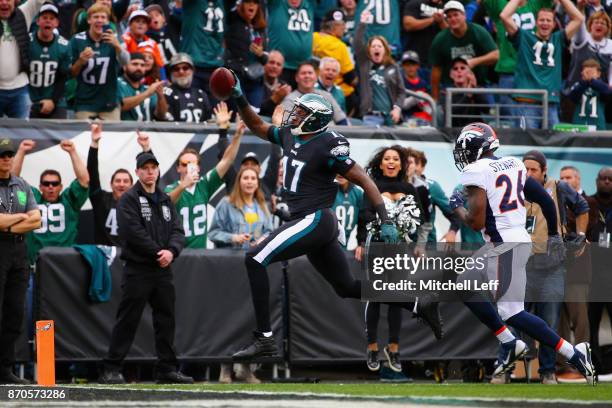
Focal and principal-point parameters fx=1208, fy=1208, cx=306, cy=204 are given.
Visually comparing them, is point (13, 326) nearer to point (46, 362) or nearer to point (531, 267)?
point (46, 362)

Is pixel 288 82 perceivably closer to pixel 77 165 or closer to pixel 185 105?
pixel 185 105

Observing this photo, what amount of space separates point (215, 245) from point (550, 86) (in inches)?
209

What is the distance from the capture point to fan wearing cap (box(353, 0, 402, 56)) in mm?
15203

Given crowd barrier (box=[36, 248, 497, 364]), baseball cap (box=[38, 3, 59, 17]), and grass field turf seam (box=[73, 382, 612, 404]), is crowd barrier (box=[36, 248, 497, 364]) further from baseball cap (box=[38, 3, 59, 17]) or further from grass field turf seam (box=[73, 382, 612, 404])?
baseball cap (box=[38, 3, 59, 17])

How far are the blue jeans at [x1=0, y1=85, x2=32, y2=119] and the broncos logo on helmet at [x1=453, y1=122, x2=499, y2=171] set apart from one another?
5.21 meters

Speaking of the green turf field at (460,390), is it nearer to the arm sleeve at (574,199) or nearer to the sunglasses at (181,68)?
the arm sleeve at (574,199)

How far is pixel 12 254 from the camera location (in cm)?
1025

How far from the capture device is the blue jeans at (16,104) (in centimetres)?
1233

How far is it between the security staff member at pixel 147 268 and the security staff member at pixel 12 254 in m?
0.78

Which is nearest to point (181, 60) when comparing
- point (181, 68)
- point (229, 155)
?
point (181, 68)

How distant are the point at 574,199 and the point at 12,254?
5126mm

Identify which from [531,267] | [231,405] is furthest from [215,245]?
[231,405]

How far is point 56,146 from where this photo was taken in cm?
1184

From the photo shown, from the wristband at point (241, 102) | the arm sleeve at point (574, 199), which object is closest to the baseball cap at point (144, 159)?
the wristband at point (241, 102)
